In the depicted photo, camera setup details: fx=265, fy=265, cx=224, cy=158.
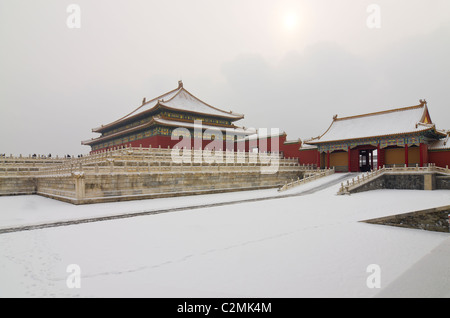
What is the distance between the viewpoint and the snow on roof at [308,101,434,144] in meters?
23.9

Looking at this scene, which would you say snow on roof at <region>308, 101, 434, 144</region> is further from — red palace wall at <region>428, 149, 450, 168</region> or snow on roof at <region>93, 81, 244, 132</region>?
snow on roof at <region>93, 81, 244, 132</region>

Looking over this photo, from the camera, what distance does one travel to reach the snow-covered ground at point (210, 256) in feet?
14.8

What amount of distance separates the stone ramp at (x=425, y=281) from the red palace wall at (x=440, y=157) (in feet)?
71.2

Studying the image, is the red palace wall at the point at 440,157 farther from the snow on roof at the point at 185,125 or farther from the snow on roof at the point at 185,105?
the snow on roof at the point at 185,105

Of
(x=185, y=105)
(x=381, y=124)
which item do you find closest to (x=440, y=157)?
(x=381, y=124)

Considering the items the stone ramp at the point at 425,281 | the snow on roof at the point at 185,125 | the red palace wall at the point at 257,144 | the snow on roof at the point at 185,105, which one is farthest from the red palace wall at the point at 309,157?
the stone ramp at the point at 425,281

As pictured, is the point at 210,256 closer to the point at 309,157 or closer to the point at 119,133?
the point at 309,157

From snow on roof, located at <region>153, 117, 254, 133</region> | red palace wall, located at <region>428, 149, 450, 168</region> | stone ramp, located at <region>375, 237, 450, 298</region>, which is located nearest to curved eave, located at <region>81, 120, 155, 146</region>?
snow on roof, located at <region>153, 117, 254, 133</region>

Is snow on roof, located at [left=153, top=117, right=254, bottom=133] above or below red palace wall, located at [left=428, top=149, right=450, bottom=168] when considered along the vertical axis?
above

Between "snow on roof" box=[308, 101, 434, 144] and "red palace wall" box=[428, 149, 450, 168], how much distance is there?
2.77 meters

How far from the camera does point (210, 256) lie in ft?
19.8

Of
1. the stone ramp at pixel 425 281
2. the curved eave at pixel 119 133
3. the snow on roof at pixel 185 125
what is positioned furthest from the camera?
the curved eave at pixel 119 133

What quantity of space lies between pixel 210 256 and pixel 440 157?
25.6 metres

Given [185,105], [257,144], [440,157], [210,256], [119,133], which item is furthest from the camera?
[257,144]
